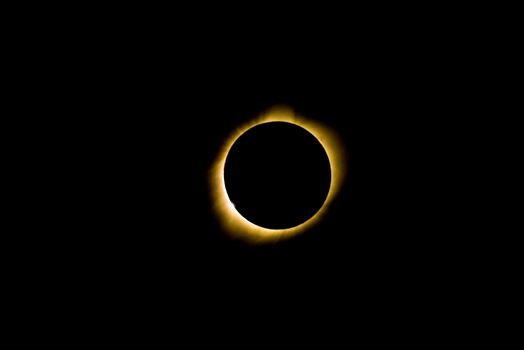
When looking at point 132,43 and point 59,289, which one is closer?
point 132,43

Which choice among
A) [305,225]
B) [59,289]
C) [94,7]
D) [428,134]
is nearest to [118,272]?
[59,289]

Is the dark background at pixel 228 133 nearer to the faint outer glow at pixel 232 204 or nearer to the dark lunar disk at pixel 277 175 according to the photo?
the faint outer glow at pixel 232 204

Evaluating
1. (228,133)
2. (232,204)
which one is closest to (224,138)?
(228,133)

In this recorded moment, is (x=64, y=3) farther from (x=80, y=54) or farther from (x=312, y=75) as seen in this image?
(x=312, y=75)

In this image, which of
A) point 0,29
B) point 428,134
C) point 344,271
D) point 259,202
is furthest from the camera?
point 344,271

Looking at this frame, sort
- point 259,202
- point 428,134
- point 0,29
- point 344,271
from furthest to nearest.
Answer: point 344,271
point 428,134
point 259,202
point 0,29

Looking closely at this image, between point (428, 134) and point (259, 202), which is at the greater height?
point (428, 134)

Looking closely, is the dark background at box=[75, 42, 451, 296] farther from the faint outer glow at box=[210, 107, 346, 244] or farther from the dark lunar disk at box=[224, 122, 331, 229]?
the dark lunar disk at box=[224, 122, 331, 229]

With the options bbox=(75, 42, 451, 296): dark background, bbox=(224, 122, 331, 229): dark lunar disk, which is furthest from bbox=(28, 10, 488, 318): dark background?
bbox=(224, 122, 331, 229): dark lunar disk
